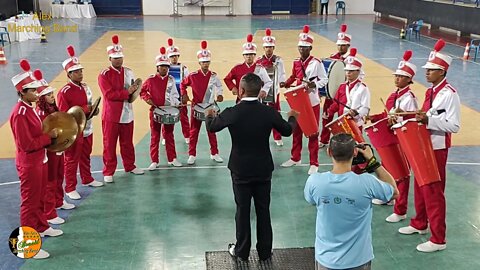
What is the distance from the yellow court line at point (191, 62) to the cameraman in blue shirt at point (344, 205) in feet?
22.5

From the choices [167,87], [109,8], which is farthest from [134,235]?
[109,8]

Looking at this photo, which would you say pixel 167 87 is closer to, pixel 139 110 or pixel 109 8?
pixel 139 110

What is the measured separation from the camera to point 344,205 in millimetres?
3965

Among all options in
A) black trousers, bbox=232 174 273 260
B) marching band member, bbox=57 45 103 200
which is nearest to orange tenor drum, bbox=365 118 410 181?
black trousers, bbox=232 174 273 260

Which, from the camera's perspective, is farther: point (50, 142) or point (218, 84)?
point (218, 84)

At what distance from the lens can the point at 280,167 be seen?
9438mm

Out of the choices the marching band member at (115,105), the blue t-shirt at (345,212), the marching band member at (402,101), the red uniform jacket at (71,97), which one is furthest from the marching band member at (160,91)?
the blue t-shirt at (345,212)

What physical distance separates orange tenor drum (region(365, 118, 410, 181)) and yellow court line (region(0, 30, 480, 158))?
4.12 meters

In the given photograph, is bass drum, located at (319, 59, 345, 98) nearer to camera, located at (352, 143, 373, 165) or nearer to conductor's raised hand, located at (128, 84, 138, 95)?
conductor's raised hand, located at (128, 84, 138, 95)

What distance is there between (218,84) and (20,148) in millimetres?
3985

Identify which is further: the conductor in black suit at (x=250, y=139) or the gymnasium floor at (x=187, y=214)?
the gymnasium floor at (x=187, y=214)

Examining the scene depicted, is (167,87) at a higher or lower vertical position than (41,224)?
higher

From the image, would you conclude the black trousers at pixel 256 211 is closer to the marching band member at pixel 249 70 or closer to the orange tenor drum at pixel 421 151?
→ the orange tenor drum at pixel 421 151

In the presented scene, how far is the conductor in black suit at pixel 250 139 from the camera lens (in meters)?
5.52
